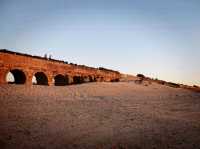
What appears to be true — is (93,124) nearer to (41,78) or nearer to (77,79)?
(41,78)

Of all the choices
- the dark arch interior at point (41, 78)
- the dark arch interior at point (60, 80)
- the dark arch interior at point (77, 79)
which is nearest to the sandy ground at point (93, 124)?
the dark arch interior at point (41, 78)

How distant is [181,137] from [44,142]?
3553 mm

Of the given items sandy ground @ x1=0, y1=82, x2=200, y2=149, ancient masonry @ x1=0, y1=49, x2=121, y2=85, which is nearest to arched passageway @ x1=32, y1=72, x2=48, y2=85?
ancient masonry @ x1=0, y1=49, x2=121, y2=85

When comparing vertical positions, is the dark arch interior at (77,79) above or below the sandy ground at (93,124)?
above

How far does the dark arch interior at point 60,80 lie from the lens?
21.7 m

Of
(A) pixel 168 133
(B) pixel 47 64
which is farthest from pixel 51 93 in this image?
(B) pixel 47 64

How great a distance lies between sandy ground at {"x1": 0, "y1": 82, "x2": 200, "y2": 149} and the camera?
532cm

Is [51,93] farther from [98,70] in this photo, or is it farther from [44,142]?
[98,70]

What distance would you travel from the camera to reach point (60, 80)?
22094 mm

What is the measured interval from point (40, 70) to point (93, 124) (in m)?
13.5

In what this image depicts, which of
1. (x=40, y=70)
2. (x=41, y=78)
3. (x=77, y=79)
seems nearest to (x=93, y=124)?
(x=40, y=70)

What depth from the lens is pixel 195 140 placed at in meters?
5.64

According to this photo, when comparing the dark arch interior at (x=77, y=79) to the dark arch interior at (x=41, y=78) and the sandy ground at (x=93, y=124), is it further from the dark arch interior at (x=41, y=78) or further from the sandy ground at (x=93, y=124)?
the sandy ground at (x=93, y=124)

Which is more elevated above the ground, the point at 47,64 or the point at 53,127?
the point at 47,64
